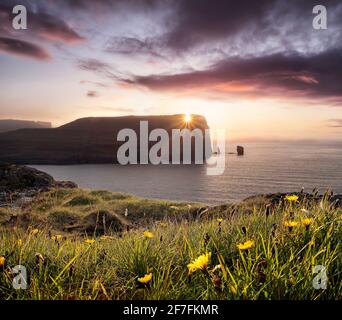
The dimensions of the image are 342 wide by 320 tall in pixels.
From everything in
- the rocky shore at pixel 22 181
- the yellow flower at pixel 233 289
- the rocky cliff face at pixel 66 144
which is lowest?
the rocky shore at pixel 22 181

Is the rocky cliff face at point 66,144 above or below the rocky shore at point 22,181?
above

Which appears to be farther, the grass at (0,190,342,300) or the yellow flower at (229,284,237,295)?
the grass at (0,190,342,300)

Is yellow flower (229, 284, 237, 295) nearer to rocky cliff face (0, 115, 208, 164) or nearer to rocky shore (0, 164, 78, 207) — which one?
rocky shore (0, 164, 78, 207)

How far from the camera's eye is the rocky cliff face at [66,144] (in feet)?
535

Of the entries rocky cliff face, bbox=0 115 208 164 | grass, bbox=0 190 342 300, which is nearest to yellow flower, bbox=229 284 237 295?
grass, bbox=0 190 342 300

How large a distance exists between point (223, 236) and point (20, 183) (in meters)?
27.5

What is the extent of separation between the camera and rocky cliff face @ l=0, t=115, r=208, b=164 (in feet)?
535

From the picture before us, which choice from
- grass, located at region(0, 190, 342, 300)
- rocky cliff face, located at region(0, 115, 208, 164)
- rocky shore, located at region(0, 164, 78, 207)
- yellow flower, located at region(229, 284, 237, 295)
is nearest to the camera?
yellow flower, located at region(229, 284, 237, 295)

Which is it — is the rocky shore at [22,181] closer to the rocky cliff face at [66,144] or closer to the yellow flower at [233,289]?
the yellow flower at [233,289]

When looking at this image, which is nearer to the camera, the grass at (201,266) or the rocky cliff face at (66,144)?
the grass at (201,266)


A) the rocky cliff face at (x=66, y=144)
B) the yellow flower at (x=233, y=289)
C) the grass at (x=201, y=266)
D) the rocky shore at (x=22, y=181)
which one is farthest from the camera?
the rocky cliff face at (x=66, y=144)

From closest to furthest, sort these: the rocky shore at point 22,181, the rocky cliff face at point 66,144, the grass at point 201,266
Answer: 1. the grass at point 201,266
2. the rocky shore at point 22,181
3. the rocky cliff face at point 66,144

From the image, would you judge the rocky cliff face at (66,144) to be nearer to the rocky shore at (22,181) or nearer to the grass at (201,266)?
the rocky shore at (22,181)

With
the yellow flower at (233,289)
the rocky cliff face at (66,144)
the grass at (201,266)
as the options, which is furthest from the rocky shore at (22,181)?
the rocky cliff face at (66,144)
